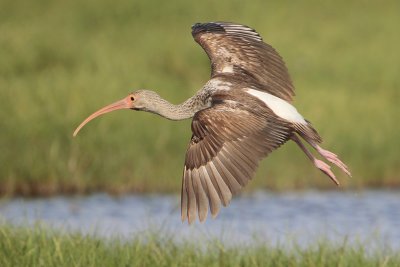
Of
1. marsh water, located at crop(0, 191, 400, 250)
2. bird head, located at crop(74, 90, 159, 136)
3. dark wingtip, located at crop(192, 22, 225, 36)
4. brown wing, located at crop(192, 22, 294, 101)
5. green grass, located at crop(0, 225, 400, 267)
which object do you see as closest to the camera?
green grass, located at crop(0, 225, 400, 267)

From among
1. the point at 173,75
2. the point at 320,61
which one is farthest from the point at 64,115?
the point at 320,61

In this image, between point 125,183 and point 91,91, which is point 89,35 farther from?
point 125,183

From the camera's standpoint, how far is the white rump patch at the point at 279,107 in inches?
316

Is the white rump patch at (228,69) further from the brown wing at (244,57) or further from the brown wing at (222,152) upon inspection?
the brown wing at (222,152)

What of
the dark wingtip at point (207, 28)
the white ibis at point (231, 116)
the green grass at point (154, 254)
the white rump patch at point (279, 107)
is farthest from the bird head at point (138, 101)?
the green grass at point (154, 254)

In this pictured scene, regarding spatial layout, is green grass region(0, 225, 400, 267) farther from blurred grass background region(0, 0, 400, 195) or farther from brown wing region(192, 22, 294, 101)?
blurred grass background region(0, 0, 400, 195)

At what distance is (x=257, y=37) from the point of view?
9.44 meters

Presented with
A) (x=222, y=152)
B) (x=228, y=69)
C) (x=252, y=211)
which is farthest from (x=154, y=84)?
(x=222, y=152)

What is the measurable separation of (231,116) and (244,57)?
1.61m

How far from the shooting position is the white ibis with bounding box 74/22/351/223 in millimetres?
7188

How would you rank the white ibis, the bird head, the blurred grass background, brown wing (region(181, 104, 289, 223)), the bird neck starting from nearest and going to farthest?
brown wing (region(181, 104, 289, 223))
the white ibis
the bird neck
the bird head
the blurred grass background

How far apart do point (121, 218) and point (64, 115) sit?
2207mm

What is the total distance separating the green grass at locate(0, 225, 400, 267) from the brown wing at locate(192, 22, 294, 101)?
1326 mm

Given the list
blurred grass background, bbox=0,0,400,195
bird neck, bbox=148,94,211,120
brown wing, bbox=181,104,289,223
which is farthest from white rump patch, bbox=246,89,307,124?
blurred grass background, bbox=0,0,400,195
